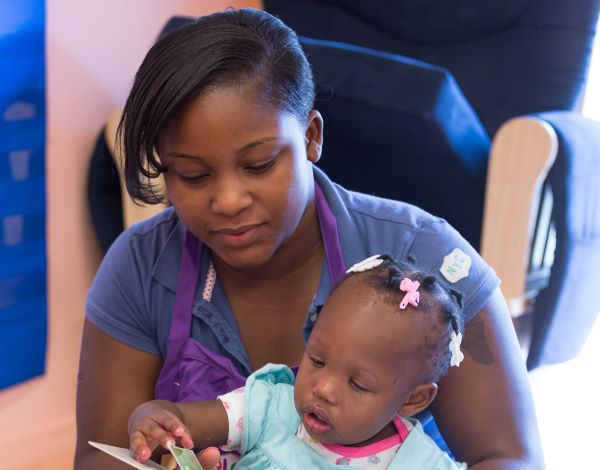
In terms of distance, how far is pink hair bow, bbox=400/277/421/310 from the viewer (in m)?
1.08

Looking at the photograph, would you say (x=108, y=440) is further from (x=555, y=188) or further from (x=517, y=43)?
(x=517, y=43)

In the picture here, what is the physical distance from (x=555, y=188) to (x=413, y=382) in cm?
110

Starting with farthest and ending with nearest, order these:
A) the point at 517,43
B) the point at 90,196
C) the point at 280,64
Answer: the point at 517,43
the point at 90,196
the point at 280,64

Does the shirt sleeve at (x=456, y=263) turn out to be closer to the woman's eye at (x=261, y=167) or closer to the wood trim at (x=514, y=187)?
the woman's eye at (x=261, y=167)

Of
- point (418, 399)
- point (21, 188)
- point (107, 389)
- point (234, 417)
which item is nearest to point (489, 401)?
point (418, 399)

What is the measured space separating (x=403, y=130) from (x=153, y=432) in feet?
3.51

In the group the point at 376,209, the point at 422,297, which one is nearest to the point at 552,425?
the point at 376,209

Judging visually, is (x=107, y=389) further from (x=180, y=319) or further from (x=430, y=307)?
(x=430, y=307)

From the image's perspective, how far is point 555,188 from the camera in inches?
81.4

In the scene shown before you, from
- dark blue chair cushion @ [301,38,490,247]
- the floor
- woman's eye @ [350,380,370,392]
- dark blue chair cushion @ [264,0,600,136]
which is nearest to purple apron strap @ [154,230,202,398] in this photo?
woman's eye @ [350,380,370,392]

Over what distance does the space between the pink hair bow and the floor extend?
1405 millimetres

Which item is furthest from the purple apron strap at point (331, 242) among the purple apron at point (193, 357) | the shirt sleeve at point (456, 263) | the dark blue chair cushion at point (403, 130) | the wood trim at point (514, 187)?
the wood trim at point (514, 187)

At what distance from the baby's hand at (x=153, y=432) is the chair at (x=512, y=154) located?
101 centimetres

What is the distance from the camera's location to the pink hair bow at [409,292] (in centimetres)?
108
